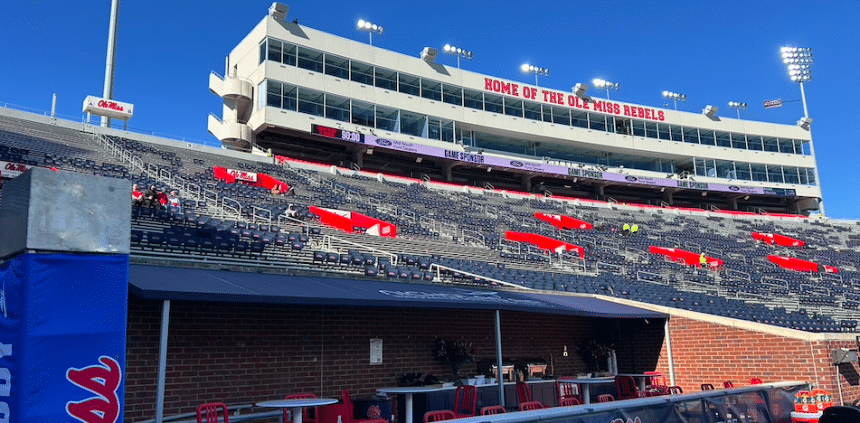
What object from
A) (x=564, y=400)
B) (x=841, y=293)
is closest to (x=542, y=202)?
(x=841, y=293)

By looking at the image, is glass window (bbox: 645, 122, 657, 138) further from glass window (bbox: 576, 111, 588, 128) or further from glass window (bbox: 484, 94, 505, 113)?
glass window (bbox: 484, 94, 505, 113)

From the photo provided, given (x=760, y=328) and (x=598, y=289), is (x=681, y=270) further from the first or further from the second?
(x=760, y=328)

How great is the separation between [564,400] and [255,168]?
2535 cm

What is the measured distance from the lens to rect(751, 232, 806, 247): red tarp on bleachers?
41.2m

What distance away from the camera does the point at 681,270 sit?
93.1 feet

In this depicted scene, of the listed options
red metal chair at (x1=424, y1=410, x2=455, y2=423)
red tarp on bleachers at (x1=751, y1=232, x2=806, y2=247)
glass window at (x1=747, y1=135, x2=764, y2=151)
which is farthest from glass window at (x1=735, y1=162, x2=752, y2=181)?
red metal chair at (x1=424, y1=410, x2=455, y2=423)

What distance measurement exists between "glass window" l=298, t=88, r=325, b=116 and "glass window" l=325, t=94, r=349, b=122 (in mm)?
421

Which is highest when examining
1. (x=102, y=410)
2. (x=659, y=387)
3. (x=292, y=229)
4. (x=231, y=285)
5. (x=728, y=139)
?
(x=728, y=139)

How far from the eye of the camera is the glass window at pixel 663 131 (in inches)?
2189

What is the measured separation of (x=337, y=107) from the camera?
40719 millimetres

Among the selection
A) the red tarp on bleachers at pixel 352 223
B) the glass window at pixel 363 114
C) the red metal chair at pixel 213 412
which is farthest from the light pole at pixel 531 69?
the red metal chair at pixel 213 412

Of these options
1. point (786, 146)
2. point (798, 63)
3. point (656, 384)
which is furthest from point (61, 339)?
point (798, 63)

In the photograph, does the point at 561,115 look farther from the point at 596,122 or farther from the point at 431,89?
the point at 431,89

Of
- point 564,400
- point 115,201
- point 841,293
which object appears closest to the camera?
point 115,201
